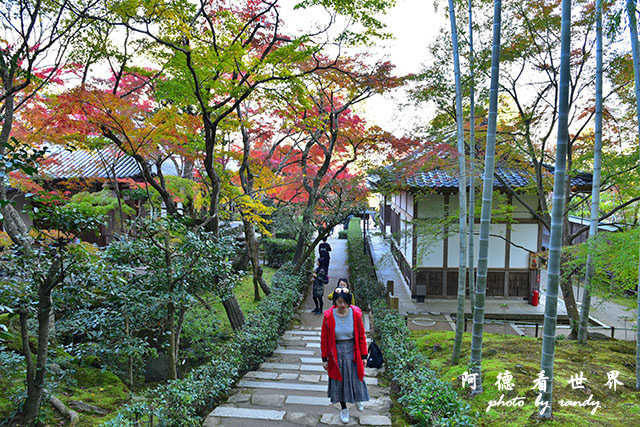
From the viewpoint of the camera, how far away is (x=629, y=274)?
5379 mm

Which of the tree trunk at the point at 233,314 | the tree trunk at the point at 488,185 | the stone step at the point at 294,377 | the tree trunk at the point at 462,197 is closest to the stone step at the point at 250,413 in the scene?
the stone step at the point at 294,377

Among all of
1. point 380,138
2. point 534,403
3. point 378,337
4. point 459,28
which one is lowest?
point 378,337

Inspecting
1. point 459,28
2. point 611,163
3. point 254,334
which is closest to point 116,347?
point 254,334

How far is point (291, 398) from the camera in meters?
4.80

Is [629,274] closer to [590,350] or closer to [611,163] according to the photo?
[590,350]

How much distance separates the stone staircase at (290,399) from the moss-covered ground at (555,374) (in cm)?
109

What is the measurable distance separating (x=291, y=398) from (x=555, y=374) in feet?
11.7

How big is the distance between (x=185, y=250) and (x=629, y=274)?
240 inches

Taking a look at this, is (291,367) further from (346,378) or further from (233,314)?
(346,378)

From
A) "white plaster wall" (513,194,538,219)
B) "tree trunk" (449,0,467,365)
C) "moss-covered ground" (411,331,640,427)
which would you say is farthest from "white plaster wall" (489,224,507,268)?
"tree trunk" (449,0,467,365)

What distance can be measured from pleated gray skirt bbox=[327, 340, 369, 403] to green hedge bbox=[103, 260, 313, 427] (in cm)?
144

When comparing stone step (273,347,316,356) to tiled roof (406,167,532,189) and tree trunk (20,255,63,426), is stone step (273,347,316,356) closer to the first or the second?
tree trunk (20,255,63,426)

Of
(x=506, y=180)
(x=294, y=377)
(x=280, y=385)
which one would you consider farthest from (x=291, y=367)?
(x=506, y=180)

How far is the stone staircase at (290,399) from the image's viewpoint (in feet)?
A: 13.7
